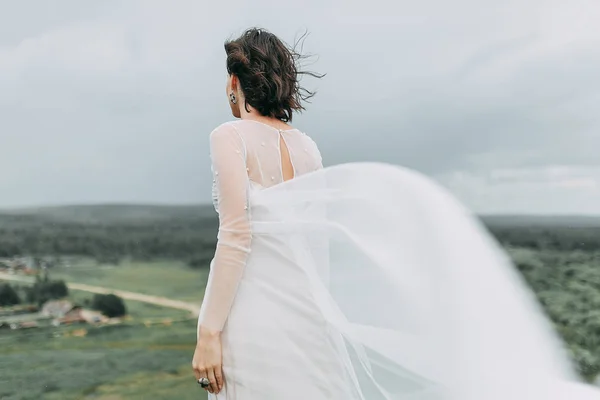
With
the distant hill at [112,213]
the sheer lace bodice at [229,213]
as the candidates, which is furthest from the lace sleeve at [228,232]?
the distant hill at [112,213]

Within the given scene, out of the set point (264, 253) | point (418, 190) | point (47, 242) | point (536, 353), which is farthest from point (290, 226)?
point (47, 242)

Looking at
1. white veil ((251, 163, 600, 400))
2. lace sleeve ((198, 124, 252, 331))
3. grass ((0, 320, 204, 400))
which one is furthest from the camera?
grass ((0, 320, 204, 400))

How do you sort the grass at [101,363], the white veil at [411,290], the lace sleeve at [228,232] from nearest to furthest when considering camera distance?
the white veil at [411,290]
the lace sleeve at [228,232]
the grass at [101,363]

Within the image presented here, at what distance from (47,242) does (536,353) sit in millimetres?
1949

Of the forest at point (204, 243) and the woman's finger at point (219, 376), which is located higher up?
the forest at point (204, 243)

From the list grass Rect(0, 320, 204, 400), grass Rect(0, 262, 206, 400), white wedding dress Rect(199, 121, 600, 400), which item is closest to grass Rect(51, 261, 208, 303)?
grass Rect(0, 262, 206, 400)

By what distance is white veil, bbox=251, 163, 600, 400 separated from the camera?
1.00m

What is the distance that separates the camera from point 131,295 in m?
2.54

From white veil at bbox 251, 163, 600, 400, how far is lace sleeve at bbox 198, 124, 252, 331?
5cm

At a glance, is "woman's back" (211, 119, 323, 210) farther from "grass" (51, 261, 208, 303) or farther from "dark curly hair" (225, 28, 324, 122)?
"grass" (51, 261, 208, 303)

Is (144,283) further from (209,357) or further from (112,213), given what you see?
(209,357)

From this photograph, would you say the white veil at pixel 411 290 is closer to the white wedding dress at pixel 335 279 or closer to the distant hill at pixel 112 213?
the white wedding dress at pixel 335 279

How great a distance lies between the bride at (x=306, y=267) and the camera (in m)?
1.09

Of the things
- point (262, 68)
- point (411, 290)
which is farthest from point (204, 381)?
point (262, 68)
